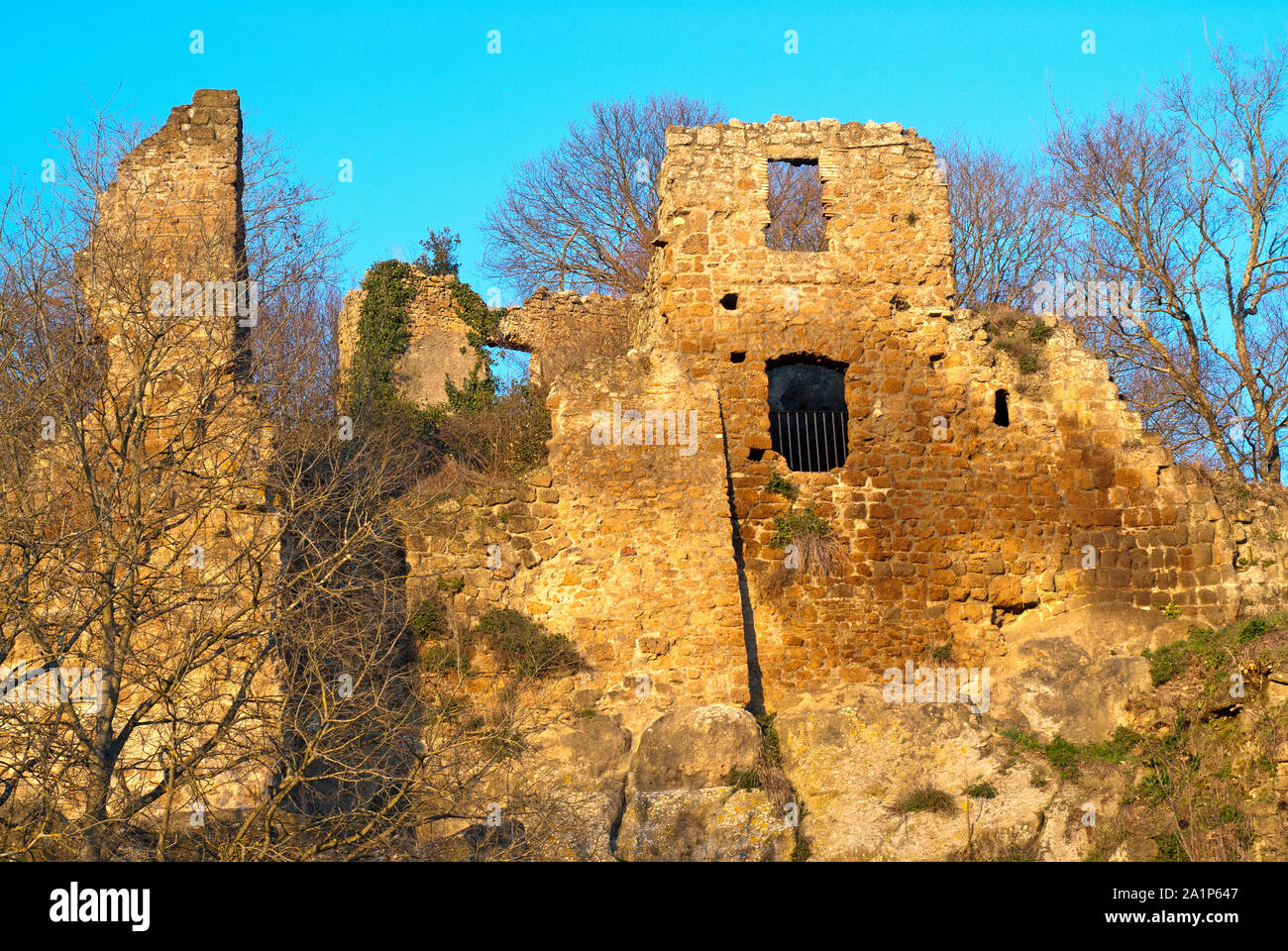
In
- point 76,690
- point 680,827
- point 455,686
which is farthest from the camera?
point 455,686

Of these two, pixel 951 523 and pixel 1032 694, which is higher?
pixel 951 523

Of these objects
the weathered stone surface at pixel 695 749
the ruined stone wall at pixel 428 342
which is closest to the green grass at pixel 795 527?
the weathered stone surface at pixel 695 749

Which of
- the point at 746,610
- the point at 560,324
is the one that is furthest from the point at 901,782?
the point at 560,324

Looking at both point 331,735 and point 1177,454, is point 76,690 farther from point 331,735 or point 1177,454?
point 1177,454

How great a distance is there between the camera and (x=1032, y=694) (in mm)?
13531

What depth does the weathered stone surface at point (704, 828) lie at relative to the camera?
37.3 feet

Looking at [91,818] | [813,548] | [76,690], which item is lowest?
[91,818]

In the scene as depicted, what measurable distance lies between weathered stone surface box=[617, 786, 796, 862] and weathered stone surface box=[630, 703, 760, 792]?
141mm

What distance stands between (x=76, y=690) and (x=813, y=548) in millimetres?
7752

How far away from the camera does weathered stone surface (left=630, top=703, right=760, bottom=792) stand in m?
12.0

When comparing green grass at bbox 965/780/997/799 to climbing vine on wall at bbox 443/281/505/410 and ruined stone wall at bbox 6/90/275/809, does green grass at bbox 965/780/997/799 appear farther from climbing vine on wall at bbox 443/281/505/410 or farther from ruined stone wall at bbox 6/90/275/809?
climbing vine on wall at bbox 443/281/505/410

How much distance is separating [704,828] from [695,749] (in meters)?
0.84

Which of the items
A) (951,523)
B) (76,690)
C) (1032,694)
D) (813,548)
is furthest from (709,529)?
(76,690)

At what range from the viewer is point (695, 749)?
1214 cm
